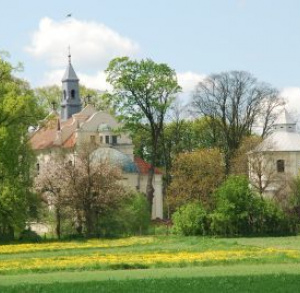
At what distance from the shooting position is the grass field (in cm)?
2602

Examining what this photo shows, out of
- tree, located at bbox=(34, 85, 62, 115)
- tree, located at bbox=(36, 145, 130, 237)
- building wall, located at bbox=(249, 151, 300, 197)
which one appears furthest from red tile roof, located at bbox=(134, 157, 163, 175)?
tree, located at bbox=(36, 145, 130, 237)

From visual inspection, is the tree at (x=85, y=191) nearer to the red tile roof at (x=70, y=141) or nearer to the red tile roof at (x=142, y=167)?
the red tile roof at (x=142, y=167)

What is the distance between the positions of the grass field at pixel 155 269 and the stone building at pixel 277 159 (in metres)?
30.4

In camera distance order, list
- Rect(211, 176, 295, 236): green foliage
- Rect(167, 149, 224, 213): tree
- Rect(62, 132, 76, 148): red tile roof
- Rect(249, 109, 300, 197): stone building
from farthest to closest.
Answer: Rect(62, 132, 76, 148): red tile roof → Rect(167, 149, 224, 213): tree → Rect(249, 109, 300, 197): stone building → Rect(211, 176, 295, 236): green foliage

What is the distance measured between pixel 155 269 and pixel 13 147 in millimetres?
31371

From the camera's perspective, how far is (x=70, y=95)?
367ft

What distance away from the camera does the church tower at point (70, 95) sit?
111 metres

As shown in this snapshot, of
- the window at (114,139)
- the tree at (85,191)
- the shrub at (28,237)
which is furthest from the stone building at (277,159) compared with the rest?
the shrub at (28,237)

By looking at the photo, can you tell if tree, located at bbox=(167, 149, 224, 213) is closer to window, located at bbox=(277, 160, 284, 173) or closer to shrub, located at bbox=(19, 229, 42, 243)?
window, located at bbox=(277, 160, 284, 173)

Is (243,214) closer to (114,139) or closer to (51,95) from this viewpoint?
(114,139)

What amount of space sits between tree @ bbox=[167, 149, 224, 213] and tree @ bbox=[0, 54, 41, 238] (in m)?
21.4

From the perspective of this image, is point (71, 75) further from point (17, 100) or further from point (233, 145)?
point (17, 100)

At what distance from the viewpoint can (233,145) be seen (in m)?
94.9

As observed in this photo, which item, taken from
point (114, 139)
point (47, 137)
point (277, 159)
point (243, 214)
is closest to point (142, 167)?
point (114, 139)
